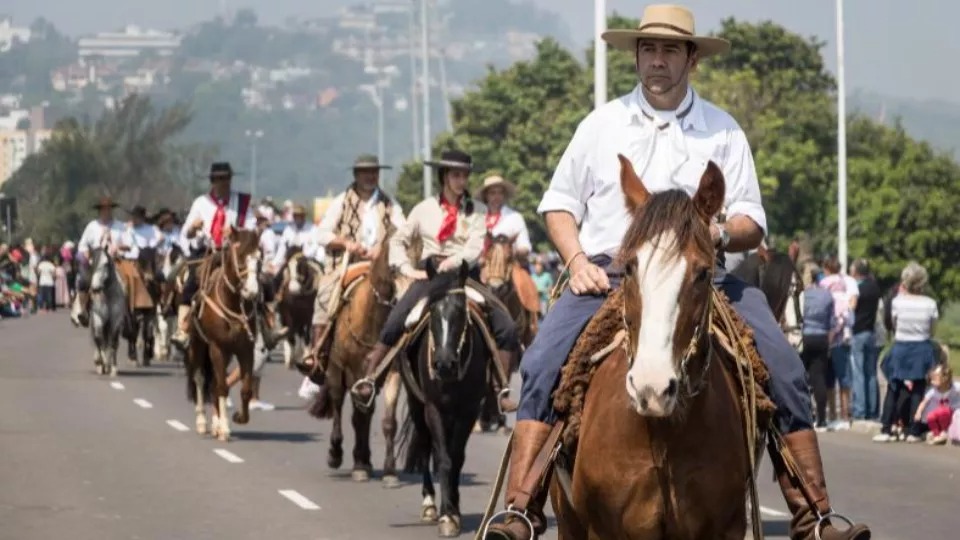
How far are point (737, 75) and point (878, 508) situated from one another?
6556cm

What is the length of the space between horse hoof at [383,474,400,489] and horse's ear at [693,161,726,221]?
1069cm

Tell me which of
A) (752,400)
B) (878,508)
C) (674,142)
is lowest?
(878,508)

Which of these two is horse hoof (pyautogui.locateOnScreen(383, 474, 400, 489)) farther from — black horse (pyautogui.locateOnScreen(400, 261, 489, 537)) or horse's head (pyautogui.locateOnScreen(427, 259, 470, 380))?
horse's head (pyautogui.locateOnScreen(427, 259, 470, 380))

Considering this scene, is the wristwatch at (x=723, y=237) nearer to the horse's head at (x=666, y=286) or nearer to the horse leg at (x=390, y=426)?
the horse's head at (x=666, y=286)

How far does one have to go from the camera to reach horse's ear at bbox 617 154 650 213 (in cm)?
917

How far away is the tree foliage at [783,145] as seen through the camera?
63.8 meters

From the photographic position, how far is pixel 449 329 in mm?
16781

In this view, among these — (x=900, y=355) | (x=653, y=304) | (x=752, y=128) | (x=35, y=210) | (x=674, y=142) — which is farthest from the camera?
(x=35, y=210)

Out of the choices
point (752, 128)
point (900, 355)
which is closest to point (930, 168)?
point (752, 128)

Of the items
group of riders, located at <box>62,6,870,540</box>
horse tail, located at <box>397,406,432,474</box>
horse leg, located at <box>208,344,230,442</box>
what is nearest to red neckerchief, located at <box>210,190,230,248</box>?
horse leg, located at <box>208,344,230,442</box>

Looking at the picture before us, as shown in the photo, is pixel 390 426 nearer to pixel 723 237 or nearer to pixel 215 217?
pixel 215 217

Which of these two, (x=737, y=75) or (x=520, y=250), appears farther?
(x=737, y=75)

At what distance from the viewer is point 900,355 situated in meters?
25.4

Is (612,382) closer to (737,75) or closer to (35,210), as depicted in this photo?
(737,75)
